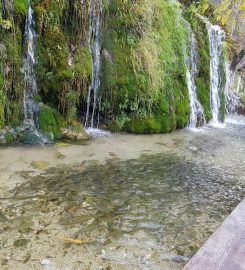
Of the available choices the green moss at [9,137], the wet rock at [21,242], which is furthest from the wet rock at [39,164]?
the wet rock at [21,242]

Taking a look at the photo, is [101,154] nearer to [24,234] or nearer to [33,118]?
[33,118]

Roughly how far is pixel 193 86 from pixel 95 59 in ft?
12.4

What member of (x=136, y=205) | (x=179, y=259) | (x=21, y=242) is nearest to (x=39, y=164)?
(x=136, y=205)

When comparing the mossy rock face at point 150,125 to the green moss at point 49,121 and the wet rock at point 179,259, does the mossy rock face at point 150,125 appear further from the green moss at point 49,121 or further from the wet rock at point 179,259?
the wet rock at point 179,259

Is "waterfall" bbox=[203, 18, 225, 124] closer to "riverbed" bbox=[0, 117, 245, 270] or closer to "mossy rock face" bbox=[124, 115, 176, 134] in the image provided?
"mossy rock face" bbox=[124, 115, 176, 134]

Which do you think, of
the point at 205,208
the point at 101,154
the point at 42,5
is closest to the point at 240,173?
the point at 205,208

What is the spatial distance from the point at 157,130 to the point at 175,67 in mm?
2001

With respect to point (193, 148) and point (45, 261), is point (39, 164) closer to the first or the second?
point (45, 261)

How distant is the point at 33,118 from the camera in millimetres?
Answer: 6691

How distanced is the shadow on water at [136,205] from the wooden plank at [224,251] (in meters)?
1.31

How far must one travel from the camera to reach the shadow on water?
9.78ft

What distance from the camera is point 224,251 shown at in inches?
56.1

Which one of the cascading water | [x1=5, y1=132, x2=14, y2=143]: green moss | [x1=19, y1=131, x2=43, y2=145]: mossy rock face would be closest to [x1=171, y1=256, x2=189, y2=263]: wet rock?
[x1=19, y1=131, x2=43, y2=145]: mossy rock face

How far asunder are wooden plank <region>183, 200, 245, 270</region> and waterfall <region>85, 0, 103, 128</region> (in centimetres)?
619
